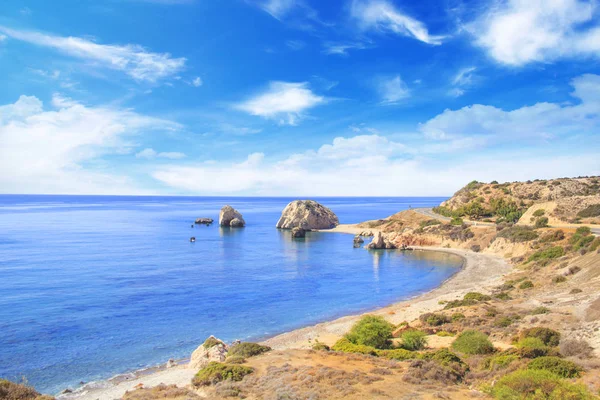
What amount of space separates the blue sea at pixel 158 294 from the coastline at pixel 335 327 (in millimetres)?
1521

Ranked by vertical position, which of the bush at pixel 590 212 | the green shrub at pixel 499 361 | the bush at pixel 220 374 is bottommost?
Result: the bush at pixel 220 374

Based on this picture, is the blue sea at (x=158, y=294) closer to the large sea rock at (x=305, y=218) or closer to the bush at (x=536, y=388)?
the bush at (x=536, y=388)

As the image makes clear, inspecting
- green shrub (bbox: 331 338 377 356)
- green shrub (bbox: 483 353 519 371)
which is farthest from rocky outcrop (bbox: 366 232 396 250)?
green shrub (bbox: 483 353 519 371)

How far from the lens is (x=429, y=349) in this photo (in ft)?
70.9

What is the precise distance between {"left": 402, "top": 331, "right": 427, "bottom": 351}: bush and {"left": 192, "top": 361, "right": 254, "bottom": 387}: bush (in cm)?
952

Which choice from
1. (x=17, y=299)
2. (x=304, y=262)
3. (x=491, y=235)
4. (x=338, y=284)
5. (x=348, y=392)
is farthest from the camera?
(x=491, y=235)

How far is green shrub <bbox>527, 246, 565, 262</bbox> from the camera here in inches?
1839

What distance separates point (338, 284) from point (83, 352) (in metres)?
30.2

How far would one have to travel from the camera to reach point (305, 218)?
11919 cm

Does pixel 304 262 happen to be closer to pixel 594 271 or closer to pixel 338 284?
pixel 338 284

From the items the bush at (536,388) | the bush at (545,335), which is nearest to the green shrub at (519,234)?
the bush at (545,335)

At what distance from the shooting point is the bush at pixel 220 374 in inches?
648

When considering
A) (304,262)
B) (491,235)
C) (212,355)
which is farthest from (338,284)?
(491,235)

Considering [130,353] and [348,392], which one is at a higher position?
[348,392]
